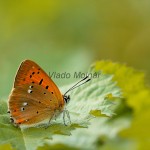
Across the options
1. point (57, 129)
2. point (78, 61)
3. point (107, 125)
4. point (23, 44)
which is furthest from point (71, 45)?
point (57, 129)

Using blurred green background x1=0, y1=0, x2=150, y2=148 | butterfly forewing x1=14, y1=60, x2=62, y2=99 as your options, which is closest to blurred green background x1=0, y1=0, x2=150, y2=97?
blurred green background x1=0, y1=0, x2=150, y2=148

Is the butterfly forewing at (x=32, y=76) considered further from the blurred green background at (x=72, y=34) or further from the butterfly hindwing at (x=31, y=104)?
the blurred green background at (x=72, y=34)

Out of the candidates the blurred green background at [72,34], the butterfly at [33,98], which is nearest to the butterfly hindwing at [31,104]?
the butterfly at [33,98]

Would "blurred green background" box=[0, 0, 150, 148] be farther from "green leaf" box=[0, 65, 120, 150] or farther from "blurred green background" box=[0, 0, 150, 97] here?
"green leaf" box=[0, 65, 120, 150]

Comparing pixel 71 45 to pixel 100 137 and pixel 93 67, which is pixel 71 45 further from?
pixel 93 67

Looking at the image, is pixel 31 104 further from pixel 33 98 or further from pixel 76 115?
pixel 76 115

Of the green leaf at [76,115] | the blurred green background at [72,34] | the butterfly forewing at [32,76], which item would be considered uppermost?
the blurred green background at [72,34]

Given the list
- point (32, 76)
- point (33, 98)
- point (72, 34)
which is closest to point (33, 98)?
point (33, 98)
